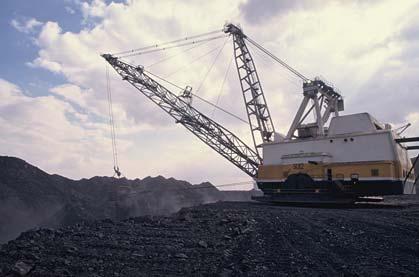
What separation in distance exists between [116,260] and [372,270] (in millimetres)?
3568

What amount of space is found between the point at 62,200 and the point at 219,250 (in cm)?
2432

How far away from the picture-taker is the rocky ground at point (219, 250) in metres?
4.59

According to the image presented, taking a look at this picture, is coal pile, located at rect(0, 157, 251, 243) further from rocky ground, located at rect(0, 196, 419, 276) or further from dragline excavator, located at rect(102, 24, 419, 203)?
rocky ground, located at rect(0, 196, 419, 276)

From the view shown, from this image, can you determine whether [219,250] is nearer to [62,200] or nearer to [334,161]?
[334,161]

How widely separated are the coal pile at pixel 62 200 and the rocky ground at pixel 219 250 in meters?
17.1

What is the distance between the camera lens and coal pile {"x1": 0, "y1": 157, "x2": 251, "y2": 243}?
23.6m

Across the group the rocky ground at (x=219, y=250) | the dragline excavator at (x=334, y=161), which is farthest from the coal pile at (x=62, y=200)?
the rocky ground at (x=219, y=250)

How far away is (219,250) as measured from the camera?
5680 millimetres

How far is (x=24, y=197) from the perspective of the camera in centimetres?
2502

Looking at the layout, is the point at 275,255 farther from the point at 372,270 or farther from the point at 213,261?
the point at 372,270

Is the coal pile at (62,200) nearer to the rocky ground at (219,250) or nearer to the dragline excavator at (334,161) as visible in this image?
the dragline excavator at (334,161)

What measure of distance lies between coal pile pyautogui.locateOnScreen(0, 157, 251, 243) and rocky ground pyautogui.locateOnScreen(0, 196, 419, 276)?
17.1m

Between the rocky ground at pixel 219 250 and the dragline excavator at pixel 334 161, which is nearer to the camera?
the rocky ground at pixel 219 250

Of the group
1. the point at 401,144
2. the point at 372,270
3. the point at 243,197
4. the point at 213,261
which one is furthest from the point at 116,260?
the point at 243,197
